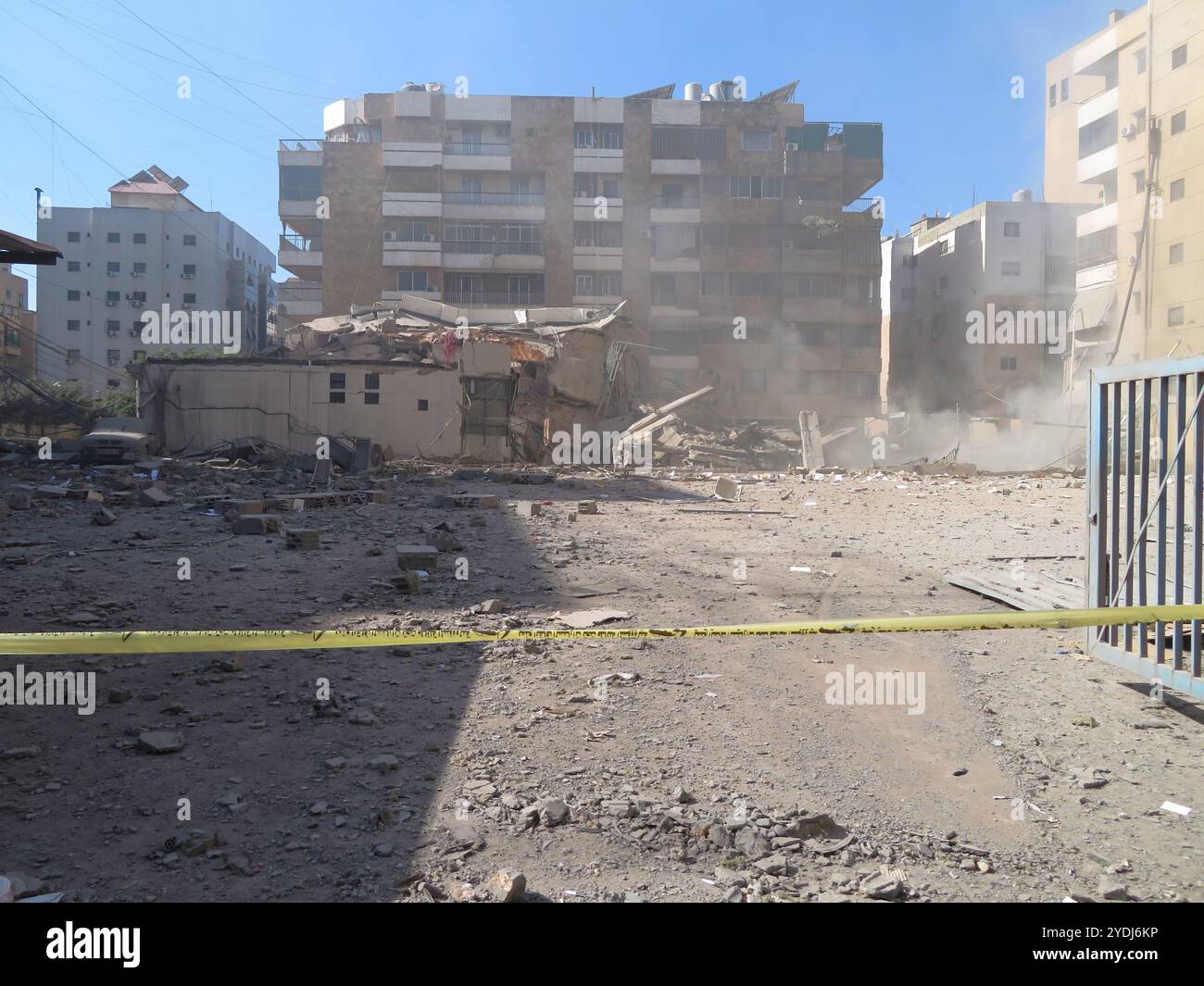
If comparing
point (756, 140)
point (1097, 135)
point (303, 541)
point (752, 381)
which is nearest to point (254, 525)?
point (303, 541)

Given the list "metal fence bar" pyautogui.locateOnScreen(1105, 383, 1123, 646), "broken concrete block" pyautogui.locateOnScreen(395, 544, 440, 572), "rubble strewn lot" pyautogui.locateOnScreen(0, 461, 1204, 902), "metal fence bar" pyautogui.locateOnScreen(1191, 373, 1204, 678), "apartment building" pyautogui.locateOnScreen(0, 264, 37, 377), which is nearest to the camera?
"rubble strewn lot" pyautogui.locateOnScreen(0, 461, 1204, 902)

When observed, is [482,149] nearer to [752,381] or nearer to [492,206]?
[492,206]

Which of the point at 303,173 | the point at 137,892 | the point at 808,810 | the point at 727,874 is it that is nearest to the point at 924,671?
the point at 808,810

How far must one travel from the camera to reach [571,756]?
401 centimetres

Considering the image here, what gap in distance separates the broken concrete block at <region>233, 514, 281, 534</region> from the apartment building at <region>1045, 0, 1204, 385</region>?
101 feet

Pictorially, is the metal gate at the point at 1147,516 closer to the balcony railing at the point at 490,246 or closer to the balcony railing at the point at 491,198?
the balcony railing at the point at 490,246

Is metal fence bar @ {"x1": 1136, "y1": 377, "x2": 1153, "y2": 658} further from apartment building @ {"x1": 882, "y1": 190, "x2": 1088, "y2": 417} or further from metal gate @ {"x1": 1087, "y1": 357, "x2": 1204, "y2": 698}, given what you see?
apartment building @ {"x1": 882, "y1": 190, "x2": 1088, "y2": 417}

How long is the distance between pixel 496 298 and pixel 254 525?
127 ft

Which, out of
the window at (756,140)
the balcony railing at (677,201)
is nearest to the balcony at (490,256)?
the balcony railing at (677,201)

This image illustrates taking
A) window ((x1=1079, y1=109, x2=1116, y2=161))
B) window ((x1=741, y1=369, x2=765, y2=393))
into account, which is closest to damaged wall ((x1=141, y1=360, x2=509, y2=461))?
window ((x1=741, y1=369, x2=765, y2=393))

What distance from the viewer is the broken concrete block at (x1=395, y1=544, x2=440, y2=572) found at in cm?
796

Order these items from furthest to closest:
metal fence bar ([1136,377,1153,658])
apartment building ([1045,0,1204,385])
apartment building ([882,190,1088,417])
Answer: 1. apartment building ([882,190,1088,417])
2. apartment building ([1045,0,1204,385])
3. metal fence bar ([1136,377,1153,658])

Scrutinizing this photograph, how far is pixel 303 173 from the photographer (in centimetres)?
4925

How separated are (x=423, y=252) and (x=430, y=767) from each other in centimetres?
4582
